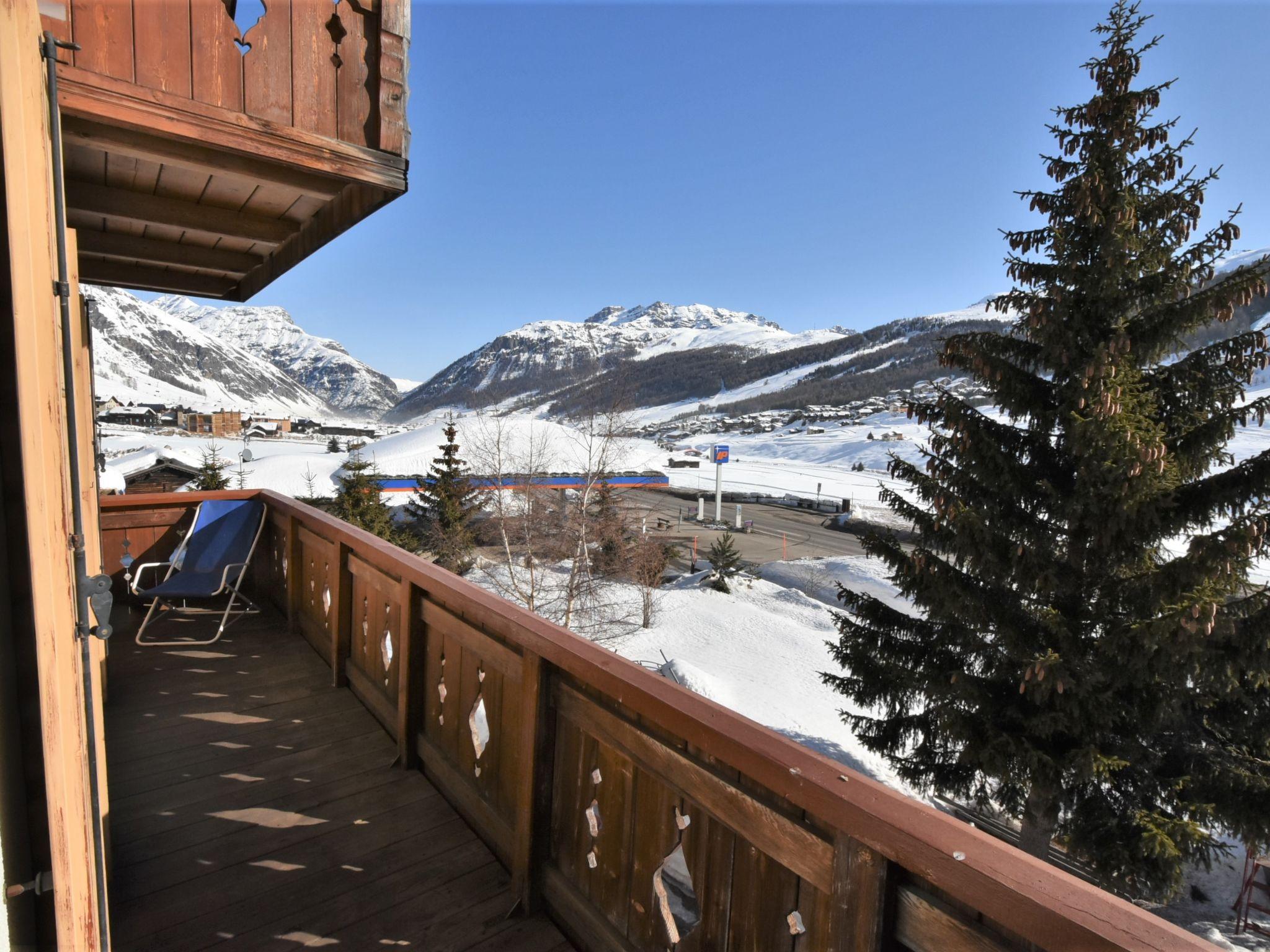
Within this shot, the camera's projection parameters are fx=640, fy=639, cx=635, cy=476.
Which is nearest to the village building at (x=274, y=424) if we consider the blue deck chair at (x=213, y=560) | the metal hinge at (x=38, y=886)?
the blue deck chair at (x=213, y=560)

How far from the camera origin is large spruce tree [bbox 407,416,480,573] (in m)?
18.0

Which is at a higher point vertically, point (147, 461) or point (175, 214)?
point (175, 214)

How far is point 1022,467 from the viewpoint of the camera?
755cm

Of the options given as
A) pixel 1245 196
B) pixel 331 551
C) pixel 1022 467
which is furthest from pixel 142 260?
pixel 1245 196

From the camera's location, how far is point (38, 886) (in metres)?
0.88

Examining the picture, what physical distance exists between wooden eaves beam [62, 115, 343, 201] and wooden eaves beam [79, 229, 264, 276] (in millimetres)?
1140

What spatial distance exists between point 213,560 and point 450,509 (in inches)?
609

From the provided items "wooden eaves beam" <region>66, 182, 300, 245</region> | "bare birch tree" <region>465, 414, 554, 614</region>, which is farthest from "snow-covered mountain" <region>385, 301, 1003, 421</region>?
"wooden eaves beam" <region>66, 182, 300, 245</region>

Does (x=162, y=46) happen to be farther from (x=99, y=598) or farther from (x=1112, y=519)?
(x=1112, y=519)

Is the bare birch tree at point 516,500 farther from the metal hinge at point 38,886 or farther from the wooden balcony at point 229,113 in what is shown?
the metal hinge at point 38,886

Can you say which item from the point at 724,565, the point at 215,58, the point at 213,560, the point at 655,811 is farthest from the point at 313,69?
the point at 724,565

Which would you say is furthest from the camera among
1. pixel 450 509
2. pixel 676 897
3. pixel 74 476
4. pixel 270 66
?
pixel 450 509

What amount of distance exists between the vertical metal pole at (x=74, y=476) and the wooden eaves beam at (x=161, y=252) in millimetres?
2192

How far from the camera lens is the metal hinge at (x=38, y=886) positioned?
85cm
